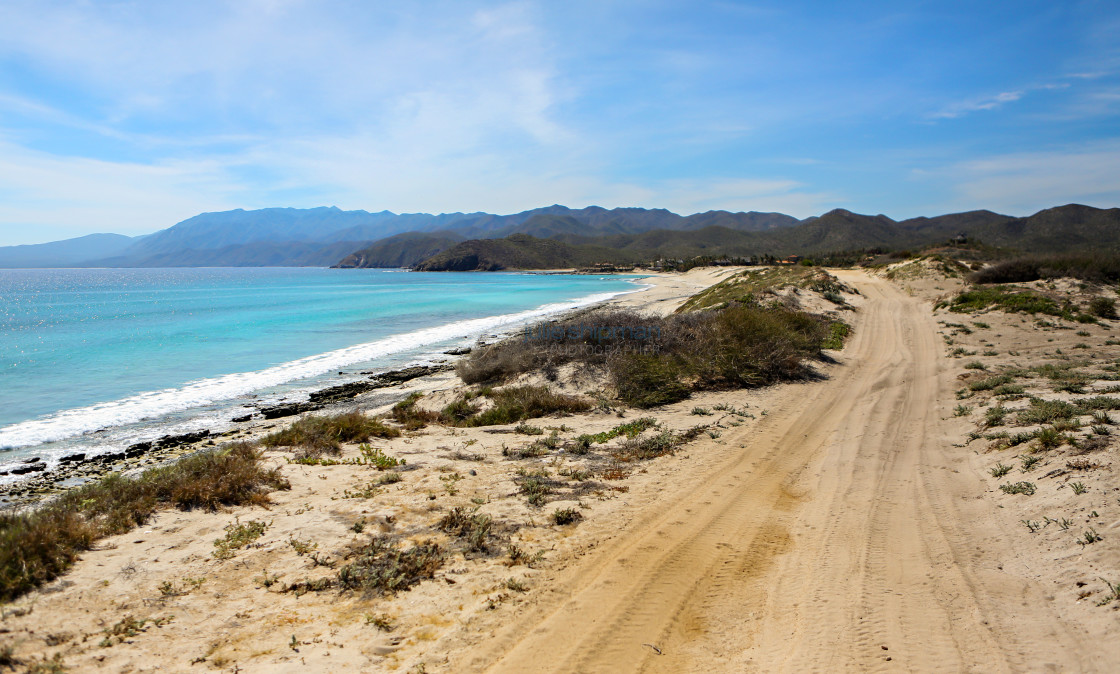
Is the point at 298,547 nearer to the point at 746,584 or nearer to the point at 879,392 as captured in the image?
the point at 746,584

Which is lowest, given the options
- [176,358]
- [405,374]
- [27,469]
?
[27,469]

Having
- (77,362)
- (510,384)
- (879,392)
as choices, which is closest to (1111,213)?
(879,392)

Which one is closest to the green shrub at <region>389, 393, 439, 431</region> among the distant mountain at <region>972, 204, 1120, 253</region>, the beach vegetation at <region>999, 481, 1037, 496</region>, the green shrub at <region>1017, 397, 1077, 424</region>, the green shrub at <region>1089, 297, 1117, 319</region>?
the beach vegetation at <region>999, 481, 1037, 496</region>

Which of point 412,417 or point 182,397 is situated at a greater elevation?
point 412,417

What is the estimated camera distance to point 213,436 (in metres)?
11.3

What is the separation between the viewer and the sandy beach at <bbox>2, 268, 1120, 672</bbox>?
3.26 meters

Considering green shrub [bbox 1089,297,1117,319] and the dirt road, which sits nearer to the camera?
the dirt road

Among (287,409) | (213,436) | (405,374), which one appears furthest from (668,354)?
(213,436)

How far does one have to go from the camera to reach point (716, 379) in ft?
37.6

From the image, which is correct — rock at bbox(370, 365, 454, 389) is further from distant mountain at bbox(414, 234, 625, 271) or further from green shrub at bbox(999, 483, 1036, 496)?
distant mountain at bbox(414, 234, 625, 271)

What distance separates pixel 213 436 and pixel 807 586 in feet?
40.2

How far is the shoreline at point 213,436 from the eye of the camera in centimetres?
873

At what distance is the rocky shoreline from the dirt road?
925cm

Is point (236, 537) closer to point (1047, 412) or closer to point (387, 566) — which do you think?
point (387, 566)
